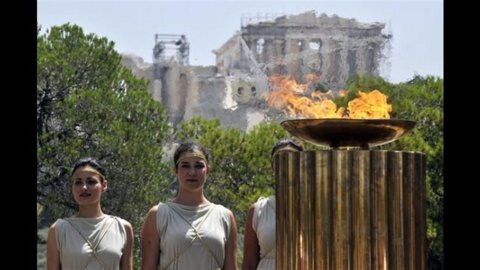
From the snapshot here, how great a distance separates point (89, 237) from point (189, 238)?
490 millimetres

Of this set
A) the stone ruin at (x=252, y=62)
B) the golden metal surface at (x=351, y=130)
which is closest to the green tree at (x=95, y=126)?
the stone ruin at (x=252, y=62)

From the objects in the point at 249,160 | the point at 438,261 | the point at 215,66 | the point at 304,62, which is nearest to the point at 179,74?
the point at 215,66

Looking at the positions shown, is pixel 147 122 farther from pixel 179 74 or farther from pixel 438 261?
pixel 179 74

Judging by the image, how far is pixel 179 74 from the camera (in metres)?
33.4

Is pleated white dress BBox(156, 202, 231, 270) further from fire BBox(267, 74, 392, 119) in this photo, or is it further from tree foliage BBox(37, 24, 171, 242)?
tree foliage BBox(37, 24, 171, 242)

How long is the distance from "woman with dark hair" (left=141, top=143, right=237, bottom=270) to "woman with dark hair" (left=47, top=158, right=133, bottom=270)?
0.12m

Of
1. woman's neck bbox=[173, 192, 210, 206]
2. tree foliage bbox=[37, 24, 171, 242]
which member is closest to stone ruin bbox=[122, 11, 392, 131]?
tree foliage bbox=[37, 24, 171, 242]

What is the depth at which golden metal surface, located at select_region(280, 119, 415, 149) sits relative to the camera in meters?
4.96

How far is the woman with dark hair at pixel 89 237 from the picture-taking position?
6223 mm

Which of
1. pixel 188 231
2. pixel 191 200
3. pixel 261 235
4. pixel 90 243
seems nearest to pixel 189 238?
pixel 188 231

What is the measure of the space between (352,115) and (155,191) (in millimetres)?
→ 14934

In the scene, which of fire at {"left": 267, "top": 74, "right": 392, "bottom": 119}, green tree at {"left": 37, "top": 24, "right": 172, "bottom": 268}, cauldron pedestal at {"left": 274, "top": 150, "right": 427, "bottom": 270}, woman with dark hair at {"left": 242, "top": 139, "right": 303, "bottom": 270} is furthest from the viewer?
green tree at {"left": 37, "top": 24, "right": 172, "bottom": 268}

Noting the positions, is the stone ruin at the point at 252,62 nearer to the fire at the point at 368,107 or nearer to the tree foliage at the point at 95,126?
the tree foliage at the point at 95,126

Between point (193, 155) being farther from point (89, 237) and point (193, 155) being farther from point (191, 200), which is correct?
point (89, 237)
